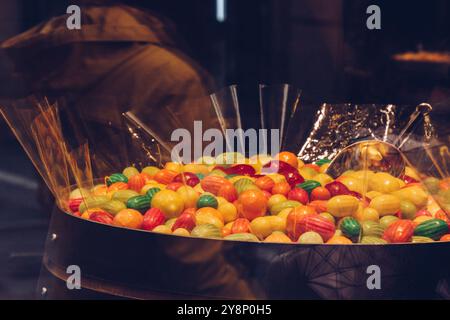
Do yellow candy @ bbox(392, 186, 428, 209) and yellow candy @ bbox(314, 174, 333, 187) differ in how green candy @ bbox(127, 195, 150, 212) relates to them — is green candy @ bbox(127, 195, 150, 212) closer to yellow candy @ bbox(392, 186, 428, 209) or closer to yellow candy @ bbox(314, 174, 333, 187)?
yellow candy @ bbox(314, 174, 333, 187)

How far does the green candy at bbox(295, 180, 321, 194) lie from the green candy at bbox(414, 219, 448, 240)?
380 mm

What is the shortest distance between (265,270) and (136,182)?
2.48ft

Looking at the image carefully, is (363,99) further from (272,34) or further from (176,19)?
(176,19)

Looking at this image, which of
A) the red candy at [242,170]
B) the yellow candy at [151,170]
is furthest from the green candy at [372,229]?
the yellow candy at [151,170]

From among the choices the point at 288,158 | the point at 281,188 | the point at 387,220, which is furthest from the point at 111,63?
the point at 387,220

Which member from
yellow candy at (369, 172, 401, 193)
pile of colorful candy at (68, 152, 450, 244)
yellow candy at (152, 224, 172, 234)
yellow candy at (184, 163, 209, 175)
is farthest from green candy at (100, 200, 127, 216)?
yellow candy at (369, 172, 401, 193)

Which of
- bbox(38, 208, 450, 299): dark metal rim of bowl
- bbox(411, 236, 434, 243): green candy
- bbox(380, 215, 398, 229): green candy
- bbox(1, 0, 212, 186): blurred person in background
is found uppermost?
bbox(1, 0, 212, 186): blurred person in background

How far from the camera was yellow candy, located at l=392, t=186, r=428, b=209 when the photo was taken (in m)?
2.53

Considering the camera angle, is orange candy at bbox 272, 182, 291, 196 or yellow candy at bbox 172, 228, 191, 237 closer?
yellow candy at bbox 172, 228, 191, 237

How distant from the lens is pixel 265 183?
2.65 meters

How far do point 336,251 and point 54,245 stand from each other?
0.88 m

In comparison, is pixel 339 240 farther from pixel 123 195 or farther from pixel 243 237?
pixel 123 195

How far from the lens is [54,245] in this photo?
2.56 meters
